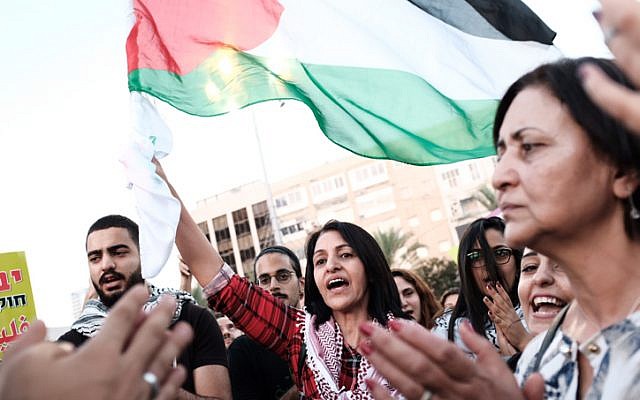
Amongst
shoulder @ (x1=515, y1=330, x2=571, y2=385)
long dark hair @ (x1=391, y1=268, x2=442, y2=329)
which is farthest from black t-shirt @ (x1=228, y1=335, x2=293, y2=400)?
shoulder @ (x1=515, y1=330, x2=571, y2=385)

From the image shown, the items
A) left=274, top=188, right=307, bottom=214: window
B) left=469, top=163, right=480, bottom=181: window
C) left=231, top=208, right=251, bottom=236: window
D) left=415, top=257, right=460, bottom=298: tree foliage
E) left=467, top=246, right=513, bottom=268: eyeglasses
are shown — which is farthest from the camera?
left=274, top=188, right=307, bottom=214: window

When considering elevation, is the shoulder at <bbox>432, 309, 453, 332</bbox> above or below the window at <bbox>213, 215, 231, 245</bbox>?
below

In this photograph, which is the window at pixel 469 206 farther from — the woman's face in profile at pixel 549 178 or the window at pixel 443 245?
the woman's face in profile at pixel 549 178

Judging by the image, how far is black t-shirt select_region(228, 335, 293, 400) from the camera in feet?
13.3

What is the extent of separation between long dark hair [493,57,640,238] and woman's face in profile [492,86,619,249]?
0.06 ft

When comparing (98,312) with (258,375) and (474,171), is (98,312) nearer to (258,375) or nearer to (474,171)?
(258,375)

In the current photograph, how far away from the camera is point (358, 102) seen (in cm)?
395

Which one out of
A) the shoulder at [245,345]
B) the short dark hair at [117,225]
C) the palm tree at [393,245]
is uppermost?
the short dark hair at [117,225]

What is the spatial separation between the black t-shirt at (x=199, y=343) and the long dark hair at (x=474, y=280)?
138 cm

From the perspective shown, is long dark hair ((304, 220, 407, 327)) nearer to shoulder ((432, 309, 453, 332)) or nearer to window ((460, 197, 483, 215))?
shoulder ((432, 309, 453, 332))

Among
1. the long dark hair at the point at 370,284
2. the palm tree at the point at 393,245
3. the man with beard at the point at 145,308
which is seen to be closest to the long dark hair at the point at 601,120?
the long dark hair at the point at 370,284

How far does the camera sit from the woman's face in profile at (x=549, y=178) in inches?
66.0

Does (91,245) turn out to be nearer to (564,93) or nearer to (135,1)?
(135,1)

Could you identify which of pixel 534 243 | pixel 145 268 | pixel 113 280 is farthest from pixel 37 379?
pixel 113 280
